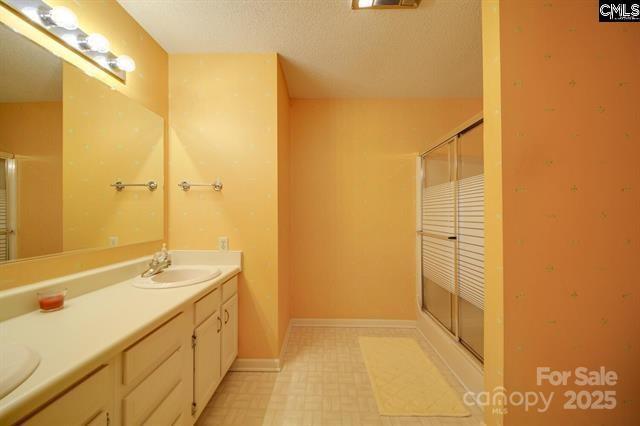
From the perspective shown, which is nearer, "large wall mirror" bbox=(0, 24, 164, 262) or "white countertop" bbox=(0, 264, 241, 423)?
"white countertop" bbox=(0, 264, 241, 423)

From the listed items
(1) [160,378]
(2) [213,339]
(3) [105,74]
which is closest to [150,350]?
(1) [160,378]

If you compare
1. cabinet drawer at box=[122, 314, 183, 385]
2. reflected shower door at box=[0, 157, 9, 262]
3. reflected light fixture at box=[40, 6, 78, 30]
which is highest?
reflected light fixture at box=[40, 6, 78, 30]

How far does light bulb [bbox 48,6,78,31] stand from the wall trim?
9.99ft

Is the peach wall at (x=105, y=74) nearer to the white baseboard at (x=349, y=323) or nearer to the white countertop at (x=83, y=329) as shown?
the white countertop at (x=83, y=329)

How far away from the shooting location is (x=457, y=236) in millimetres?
1901

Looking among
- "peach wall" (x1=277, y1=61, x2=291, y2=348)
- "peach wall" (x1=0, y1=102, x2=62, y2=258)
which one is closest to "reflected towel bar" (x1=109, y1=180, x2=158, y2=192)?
"peach wall" (x1=0, y1=102, x2=62, y2=258)

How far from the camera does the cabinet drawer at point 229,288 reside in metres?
1.64

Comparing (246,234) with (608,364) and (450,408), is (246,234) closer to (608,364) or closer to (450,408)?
(450,408)

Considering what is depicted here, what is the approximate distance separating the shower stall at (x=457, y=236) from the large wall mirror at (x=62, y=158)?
231 centimetres

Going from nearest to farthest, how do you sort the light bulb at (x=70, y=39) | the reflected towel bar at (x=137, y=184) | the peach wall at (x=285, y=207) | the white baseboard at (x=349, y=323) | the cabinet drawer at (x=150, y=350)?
1. the cabinet drawer at (x=150, y=350)
2. the light bulb at (x=70, y=39)
3. the reflected towel bar at (x=137, y=184)
4. the peach wall at (x=285, y=207)
5. the white baseboard at (x=349, y=323)

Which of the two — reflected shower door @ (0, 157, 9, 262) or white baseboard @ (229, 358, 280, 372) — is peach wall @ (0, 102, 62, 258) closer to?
reflected shower door @ (0, 157, 9, 262)

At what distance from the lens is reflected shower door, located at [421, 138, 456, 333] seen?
2.01m

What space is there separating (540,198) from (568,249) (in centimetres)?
27

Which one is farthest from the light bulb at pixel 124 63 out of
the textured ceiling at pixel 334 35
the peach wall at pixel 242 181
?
A: the peach wall at pixel 242 181
